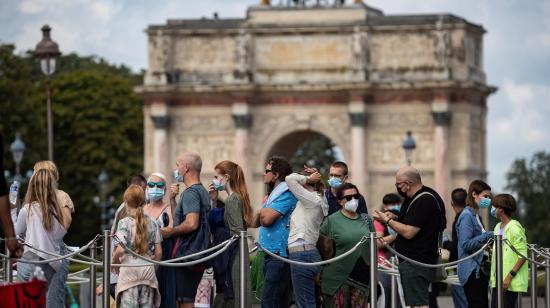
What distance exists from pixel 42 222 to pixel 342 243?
3.40m

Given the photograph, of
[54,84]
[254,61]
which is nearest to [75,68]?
[54,84]

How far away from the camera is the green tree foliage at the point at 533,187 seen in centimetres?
10081

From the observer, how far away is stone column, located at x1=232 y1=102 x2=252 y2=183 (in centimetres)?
6650

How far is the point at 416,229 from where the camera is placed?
19.6 meters

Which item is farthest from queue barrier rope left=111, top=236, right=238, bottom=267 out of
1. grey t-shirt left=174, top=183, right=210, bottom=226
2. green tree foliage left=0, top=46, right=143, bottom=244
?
green tree foliage left=0, top=46, right=143, bottom=244

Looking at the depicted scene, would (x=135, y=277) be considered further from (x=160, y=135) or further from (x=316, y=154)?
(x=316, y=154)

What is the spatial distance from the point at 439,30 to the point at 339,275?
45.6m

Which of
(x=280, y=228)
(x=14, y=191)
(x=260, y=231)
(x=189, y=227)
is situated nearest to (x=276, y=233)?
(x=280, y=228)

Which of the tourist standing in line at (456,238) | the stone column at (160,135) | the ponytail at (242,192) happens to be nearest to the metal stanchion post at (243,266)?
the ponytail at (242,192)

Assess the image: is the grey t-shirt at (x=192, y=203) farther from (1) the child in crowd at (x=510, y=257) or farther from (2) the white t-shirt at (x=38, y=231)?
(1) the child in crowd at (x=510, y=257)

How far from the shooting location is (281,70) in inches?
2635

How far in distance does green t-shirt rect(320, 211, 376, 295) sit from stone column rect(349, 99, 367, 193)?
1771 inches

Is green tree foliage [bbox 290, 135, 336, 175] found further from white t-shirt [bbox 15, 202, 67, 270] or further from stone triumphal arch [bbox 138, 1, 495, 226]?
white t-shirt [bbox 15, 202, 67, 270]

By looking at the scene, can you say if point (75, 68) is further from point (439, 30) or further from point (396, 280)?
point (396, 280)
